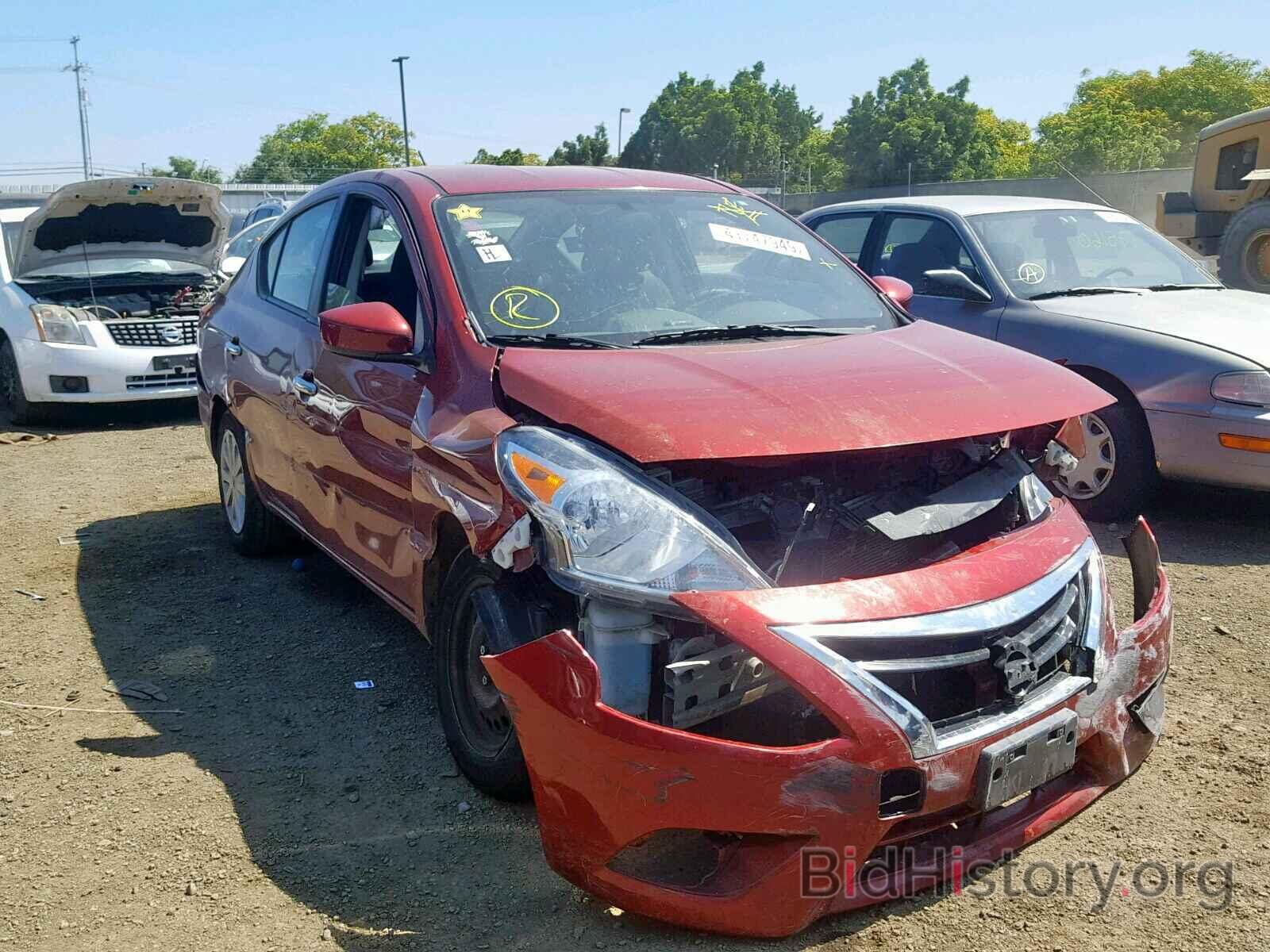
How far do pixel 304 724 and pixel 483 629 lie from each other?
1.17 m

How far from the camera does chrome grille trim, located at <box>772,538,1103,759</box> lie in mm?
2348

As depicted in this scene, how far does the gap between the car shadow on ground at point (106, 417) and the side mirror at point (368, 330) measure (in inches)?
260

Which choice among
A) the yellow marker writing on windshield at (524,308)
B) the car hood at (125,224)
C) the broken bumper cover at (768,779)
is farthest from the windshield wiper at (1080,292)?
the car hood at (125,224)

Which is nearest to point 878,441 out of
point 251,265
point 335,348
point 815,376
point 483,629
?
point 815,376

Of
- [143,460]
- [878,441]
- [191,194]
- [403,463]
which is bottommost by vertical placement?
[143,460]

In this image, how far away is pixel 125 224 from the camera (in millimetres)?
9750

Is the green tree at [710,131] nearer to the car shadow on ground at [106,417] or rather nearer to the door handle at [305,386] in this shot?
the car shadow on ground at [106,417]

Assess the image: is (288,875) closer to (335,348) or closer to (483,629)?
(483,629)

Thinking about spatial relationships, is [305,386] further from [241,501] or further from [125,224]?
[125,224]

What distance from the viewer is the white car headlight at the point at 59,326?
29.3ft

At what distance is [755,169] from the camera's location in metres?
84.8

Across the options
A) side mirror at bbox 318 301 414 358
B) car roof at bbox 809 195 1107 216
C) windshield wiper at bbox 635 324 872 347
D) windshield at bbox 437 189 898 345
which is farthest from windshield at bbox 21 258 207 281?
windshield wiper at bbox 635 324 872 347

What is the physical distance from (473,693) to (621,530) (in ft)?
2.93

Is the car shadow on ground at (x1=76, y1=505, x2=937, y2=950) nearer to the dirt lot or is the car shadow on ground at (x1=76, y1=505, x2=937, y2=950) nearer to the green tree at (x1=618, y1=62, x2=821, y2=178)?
the dirt lot
